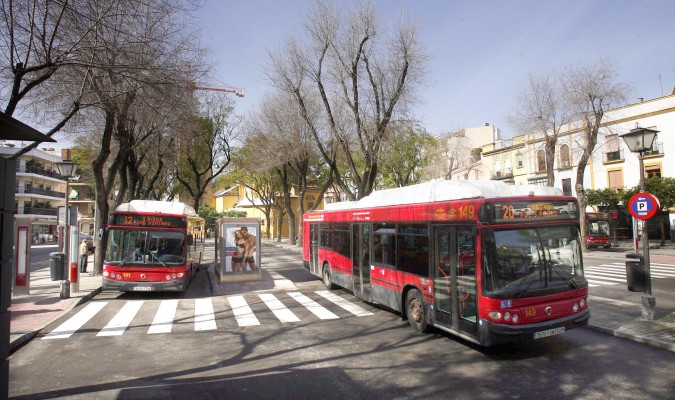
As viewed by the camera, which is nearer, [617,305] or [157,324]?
[157,324]

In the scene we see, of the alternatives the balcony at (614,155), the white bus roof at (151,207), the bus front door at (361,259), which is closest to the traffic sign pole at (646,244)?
the bus front door at (361,259)

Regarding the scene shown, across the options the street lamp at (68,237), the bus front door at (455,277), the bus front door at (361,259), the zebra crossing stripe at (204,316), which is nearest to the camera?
the bus front door at (455,277)

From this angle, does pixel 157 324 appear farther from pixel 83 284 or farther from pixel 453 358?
pixel 83 284

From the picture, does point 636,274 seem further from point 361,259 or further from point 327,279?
point 327,279

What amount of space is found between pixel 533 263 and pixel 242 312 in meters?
7.28

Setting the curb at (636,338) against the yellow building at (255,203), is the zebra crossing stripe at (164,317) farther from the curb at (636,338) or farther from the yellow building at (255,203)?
the yellow building at (255,203)

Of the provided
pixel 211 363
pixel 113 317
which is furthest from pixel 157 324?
pixel 211 363

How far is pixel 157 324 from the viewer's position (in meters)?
9.74

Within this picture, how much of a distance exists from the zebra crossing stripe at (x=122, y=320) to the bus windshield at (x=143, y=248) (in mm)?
1261

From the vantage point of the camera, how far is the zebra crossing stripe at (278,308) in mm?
10141

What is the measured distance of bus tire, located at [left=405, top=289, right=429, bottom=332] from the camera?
27.2 feet

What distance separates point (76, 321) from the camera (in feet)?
33.0

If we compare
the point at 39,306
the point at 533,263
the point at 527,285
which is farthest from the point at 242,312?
the point at 533,263

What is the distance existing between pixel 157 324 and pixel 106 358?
8.62 ft
